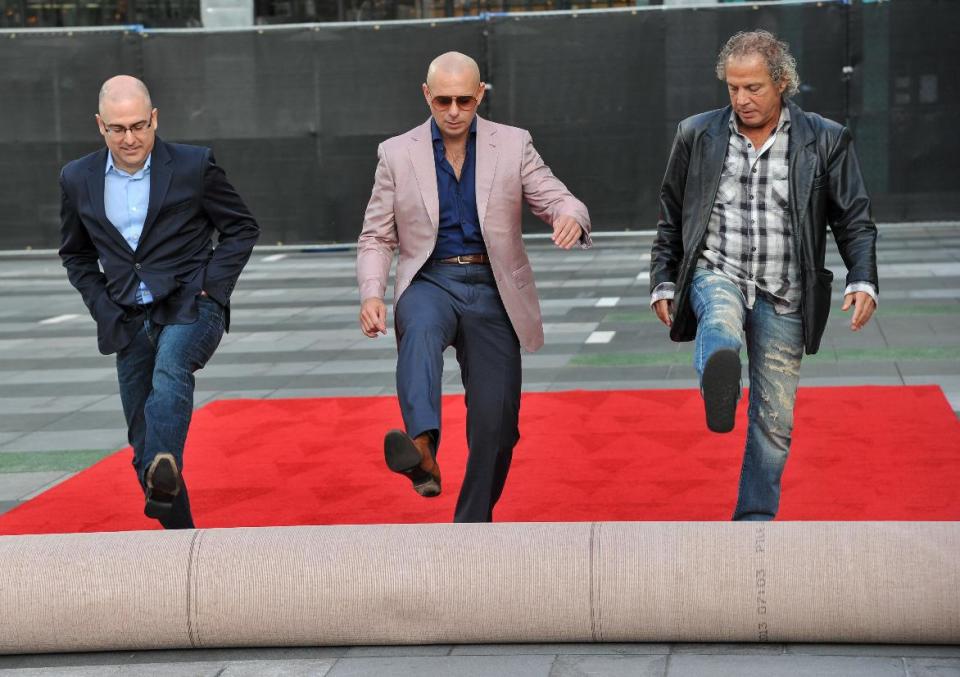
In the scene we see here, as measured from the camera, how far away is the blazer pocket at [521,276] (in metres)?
5.65

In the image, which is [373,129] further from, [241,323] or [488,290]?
[488,290]

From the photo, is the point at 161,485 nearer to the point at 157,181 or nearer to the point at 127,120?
the point at 157,181

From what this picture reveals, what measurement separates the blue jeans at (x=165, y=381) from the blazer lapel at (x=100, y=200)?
307 mm

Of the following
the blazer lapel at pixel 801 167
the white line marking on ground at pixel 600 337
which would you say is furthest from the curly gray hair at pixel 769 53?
the white line marking on ground at pixel 600 337

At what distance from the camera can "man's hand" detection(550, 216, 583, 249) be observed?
5.34 metres

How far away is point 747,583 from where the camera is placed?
4.61 metres

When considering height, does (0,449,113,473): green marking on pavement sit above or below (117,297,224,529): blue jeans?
below

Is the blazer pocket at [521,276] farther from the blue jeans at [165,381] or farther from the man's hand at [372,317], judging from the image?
the blue jeans at [165,381]

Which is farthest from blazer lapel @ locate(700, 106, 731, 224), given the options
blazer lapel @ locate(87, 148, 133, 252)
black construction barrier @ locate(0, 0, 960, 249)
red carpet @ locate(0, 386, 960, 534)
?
black construction barrier @ locate(0, 0, 960, 249)

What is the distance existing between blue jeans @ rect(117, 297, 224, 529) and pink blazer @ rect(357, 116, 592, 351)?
2.26 feet

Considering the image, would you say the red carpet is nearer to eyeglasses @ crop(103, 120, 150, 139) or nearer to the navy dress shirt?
the navy dress shirt

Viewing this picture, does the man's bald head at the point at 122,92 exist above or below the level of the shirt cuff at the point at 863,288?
above

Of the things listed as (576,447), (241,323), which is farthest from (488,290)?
(241,323)

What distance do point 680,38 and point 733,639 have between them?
15.9 metres
